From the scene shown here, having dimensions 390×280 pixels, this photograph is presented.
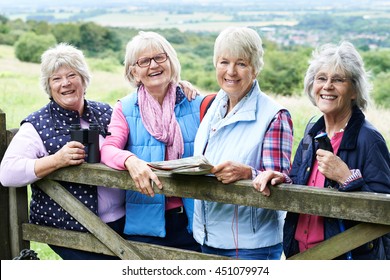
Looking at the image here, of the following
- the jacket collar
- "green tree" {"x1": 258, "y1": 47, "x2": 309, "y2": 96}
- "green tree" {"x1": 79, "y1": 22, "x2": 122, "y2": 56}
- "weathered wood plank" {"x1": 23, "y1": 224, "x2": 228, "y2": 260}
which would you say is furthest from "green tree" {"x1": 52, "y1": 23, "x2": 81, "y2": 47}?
the jacket collar

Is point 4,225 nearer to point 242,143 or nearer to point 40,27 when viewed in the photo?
point 242,143

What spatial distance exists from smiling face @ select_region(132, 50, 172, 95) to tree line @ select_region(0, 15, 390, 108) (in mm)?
15610

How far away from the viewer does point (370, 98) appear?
349 centimetres

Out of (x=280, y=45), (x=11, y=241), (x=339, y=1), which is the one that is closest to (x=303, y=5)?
(x=339, y=1)

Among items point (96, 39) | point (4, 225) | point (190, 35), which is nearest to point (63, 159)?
point (4, 225)

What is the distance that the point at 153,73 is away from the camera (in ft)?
13.0

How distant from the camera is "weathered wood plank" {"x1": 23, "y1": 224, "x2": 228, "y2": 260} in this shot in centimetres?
392

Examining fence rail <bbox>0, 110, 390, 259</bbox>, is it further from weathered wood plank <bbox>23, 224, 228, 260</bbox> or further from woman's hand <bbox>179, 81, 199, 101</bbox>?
woman's hand <bbox>179, 81, 199, 101</bbox>

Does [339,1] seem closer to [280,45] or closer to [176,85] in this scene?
[280,45]

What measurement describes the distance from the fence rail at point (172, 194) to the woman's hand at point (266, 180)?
0.11ft

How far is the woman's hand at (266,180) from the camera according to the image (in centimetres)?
343

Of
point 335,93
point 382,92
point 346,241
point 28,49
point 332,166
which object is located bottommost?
point 382,92

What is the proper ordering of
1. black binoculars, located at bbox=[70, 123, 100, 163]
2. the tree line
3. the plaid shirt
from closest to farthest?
the plaid shirt → black binoculars, located at bbox=[70, 123, 100, 163] → the tree line

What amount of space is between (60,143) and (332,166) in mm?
1752
